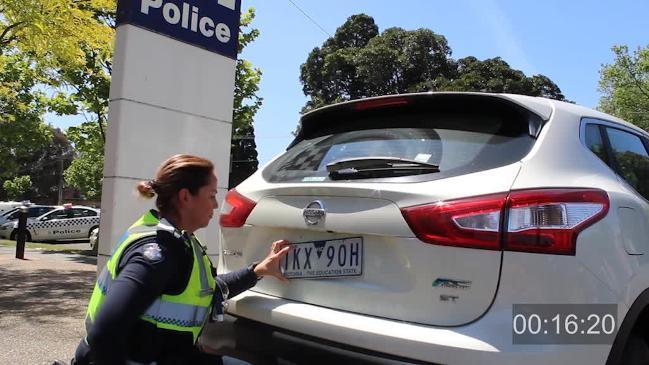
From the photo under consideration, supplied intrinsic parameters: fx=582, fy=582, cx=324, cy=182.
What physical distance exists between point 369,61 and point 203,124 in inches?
1035

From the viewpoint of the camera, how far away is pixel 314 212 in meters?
2.62

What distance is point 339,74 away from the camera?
3266 centimetres

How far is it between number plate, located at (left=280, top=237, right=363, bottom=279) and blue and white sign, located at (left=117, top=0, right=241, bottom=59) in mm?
2808

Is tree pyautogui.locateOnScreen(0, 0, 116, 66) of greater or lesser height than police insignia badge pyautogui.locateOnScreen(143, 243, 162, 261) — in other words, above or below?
above

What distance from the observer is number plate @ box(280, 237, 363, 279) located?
2.49 m

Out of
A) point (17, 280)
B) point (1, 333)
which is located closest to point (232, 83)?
point (1, 333)

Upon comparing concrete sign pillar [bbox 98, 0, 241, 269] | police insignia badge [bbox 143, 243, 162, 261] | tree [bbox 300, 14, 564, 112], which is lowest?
police insignia badge [bbox 143, 243, 162, 261]

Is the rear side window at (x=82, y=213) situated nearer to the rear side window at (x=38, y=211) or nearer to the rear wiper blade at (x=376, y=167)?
the rear side window at (x=38, y=211)

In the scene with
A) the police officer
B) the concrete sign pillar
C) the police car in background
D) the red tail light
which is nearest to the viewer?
the police officer

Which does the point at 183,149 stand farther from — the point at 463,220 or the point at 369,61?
the point at 369,61

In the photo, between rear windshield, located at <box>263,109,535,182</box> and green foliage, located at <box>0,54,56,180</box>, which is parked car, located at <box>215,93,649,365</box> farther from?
green foliage, located at <box>0,54,56,180</box>

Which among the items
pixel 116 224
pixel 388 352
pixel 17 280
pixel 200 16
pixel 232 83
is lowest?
pixel 17 280

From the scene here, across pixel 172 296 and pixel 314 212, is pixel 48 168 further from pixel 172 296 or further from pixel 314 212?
pixel 172 296

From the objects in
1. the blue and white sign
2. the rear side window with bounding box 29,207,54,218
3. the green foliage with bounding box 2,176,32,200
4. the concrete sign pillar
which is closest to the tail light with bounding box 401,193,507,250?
the concrete sign pillar
